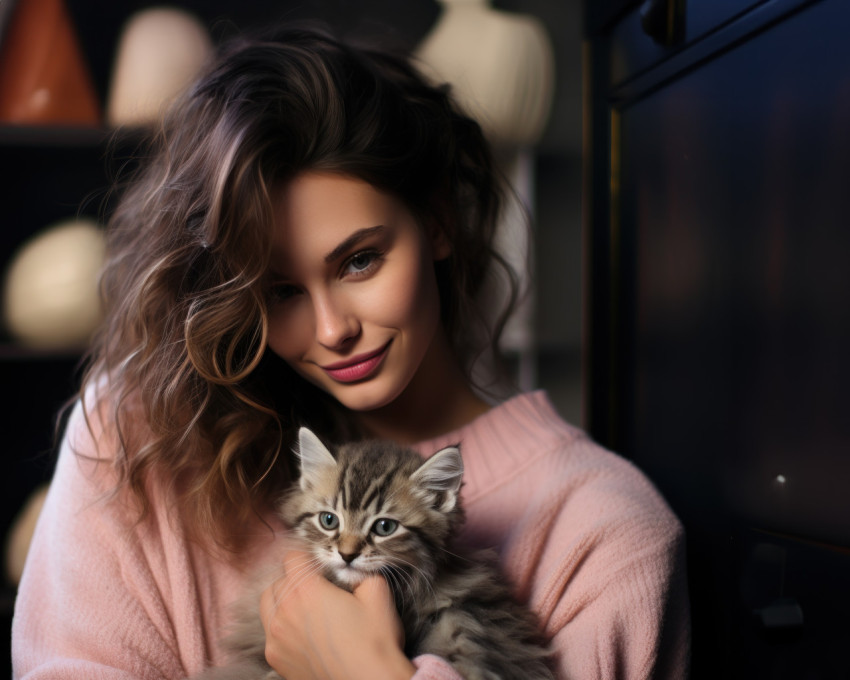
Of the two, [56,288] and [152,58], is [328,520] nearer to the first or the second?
[56,288]

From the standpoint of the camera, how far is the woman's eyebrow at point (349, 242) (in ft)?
4.22

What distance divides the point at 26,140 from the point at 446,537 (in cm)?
205

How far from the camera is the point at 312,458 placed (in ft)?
4.33

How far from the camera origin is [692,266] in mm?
1364

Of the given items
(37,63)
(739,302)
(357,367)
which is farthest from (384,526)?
(37,63)

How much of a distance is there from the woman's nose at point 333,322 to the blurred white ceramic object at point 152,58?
1.38 metres

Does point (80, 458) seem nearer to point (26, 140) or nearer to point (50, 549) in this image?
point (50, 549)

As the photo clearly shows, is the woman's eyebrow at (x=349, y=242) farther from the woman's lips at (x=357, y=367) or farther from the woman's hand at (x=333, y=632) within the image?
the woman's hand at (x=333, y=632)

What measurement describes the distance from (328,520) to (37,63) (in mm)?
1954

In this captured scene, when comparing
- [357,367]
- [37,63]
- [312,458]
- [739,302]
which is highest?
[37,63]

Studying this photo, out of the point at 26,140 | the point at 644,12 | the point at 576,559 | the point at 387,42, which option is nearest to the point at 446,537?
the point at 576,559

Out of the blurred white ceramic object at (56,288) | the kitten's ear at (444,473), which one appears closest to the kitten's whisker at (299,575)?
the kitten's ear at (444,473)

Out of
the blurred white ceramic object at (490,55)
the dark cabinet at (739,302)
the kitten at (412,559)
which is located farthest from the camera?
the blurred white ceramic object at (490,55)

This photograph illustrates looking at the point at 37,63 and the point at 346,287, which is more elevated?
the point at 37,63
